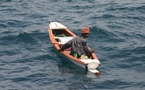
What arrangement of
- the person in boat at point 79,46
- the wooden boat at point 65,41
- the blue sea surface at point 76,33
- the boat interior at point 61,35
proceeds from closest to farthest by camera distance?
1. the blue sea surface at point 76,33
2. the wooden boat at point 65,41
3. the person in boat at point 79,46
4. the boat interior at point 61,35

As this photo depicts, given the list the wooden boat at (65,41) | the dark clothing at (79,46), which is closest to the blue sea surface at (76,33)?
the wooden boat at (65,41)

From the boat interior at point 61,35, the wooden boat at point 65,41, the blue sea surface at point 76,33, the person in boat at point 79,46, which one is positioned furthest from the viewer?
the boat interior at point 61,35

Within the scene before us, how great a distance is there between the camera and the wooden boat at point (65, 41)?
46.2 feet

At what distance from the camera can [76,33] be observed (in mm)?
19484

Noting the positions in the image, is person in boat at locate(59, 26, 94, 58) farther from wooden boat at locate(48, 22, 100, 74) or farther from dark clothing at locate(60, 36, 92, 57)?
wooden boat at locate(48, 22, 100, 74)

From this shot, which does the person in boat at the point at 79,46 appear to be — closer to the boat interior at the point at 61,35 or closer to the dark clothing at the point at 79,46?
the dark clothing at the point at 79,46

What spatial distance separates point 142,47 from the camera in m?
16.9

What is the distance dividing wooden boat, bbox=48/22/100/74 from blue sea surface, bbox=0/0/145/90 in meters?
0.30

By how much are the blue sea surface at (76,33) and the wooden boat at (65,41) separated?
30cm

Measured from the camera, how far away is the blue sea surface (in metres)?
13.4

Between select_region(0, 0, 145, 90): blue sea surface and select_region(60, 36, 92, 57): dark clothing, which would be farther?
select_region(60, 36, 92, 57): dark clothing

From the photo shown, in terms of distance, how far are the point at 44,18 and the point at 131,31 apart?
5.74m

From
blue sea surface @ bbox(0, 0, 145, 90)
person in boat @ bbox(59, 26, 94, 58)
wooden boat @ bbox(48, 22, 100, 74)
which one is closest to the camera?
blue sea surface @ bbox(0, 0, 145, 90)

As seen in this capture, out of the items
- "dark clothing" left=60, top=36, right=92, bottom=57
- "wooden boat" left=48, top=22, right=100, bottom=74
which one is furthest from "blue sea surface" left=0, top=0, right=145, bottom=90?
"dark clothing" left=60, top=36, right=92, bottom=57
